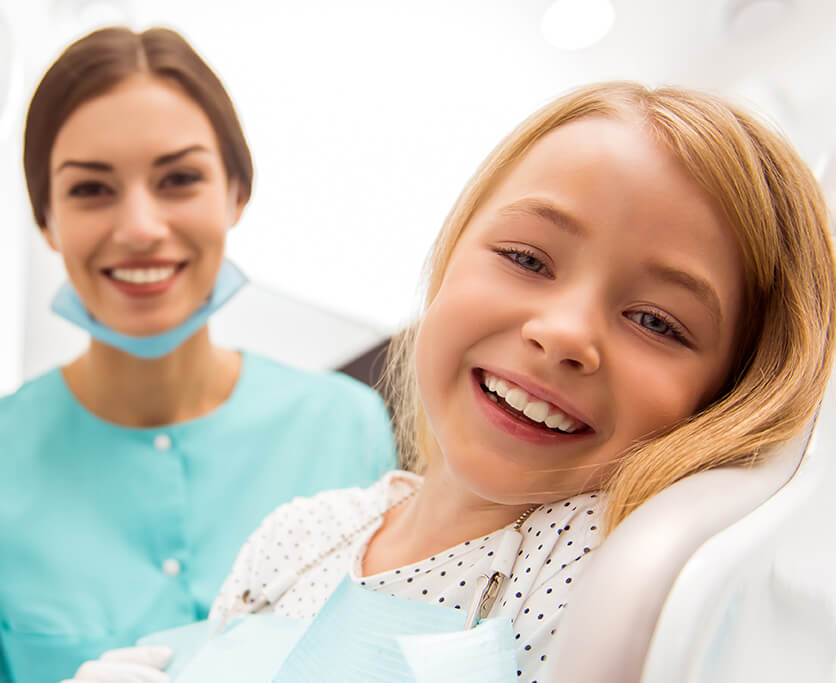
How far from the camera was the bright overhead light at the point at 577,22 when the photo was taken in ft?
4.33

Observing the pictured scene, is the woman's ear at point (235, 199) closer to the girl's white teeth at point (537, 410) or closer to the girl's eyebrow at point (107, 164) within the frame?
the girl's eyebrow at point (107, 164)

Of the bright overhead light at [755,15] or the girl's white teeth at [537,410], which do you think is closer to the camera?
the girl's white teeth at [537,410]

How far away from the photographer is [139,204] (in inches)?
38.9

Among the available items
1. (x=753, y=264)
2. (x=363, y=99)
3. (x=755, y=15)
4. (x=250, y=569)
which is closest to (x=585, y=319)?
(x=753, y=264)

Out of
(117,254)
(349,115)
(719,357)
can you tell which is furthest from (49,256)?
(719,357)

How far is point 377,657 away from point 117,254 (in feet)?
2.23

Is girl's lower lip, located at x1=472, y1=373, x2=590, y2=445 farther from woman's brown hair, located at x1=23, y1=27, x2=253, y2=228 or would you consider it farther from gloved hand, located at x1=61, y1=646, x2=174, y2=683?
woman's brown hair, located at x1=23, y1=27, x2=253, y2=228

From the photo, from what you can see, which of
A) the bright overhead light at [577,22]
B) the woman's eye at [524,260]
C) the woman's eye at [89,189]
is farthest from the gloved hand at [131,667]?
the bright overhead light at [577,22]

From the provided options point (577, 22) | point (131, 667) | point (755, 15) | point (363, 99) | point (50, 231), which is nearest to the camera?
point (131, 667)

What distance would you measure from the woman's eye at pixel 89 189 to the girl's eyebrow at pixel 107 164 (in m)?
0.02

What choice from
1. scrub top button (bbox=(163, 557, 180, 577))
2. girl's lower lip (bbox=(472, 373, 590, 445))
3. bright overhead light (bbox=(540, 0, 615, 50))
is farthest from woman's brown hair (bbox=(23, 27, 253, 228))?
girl's lower lip (bbox=(472, 373, 590, 445))

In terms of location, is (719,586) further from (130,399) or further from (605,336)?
(130,399)

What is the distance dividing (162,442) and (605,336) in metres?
0.74

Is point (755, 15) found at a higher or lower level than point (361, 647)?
higher
